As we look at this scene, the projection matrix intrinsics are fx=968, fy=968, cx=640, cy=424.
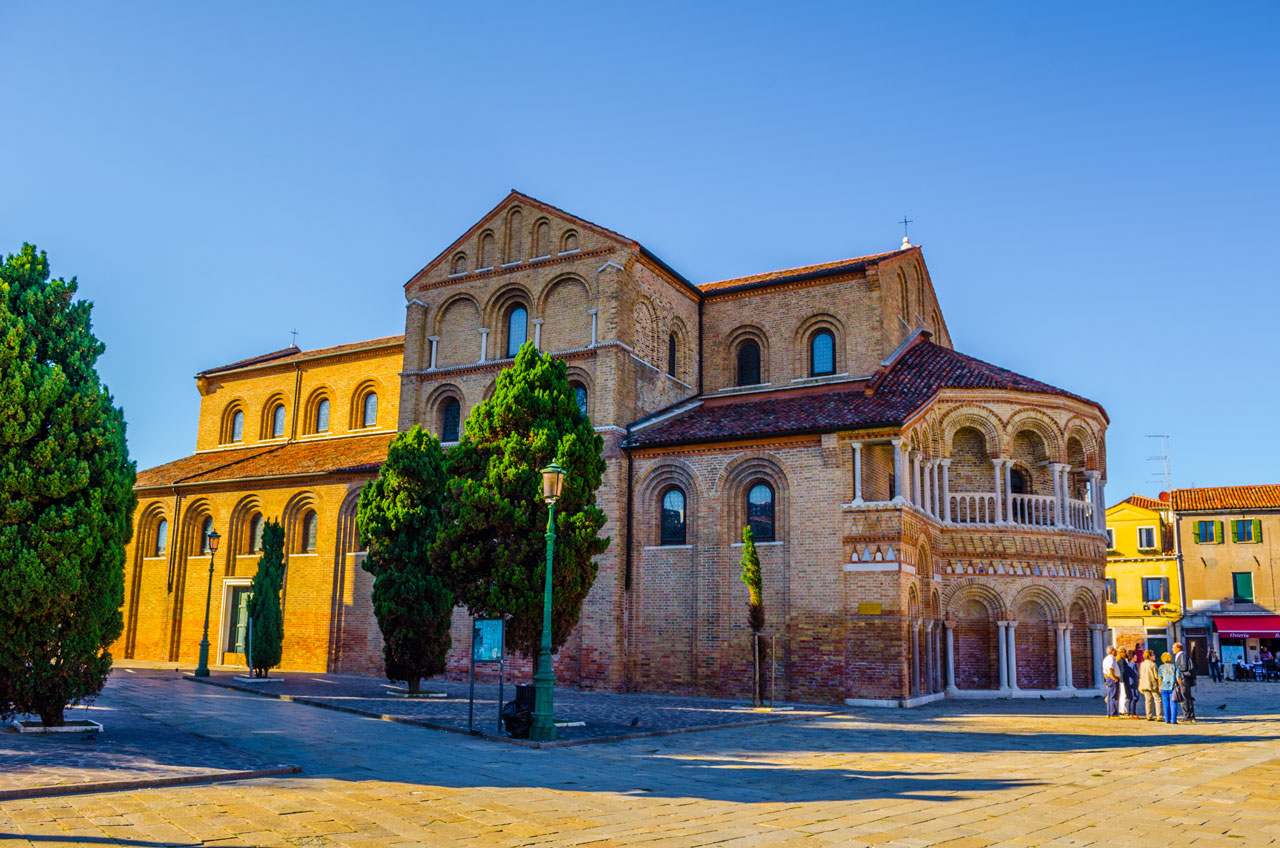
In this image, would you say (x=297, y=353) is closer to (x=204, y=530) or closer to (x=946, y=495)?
(x=204, y=530)

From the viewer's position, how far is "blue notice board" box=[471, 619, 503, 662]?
1529 cm

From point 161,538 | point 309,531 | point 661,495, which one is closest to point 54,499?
point 661,495

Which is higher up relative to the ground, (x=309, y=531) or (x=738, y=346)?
(x=738, y=346)

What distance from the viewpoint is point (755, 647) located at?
21.4 meters

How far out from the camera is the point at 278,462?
33500 millimetres

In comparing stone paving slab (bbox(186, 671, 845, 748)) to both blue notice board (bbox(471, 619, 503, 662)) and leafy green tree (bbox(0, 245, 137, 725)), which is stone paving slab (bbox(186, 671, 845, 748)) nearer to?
blue notice board (bbox(471, 619, 503, 662))

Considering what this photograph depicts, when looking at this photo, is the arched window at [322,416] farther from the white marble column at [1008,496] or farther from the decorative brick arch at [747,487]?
the white marble column at [1008,496]

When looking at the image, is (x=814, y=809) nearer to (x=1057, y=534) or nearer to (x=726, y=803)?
(x=726, y=803)

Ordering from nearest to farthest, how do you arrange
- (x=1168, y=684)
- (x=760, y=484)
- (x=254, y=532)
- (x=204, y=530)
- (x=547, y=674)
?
(x=547, y=674), (x=1168, y=684), (x=760, y=484), (x=254, y=532), (x=204, y=530)

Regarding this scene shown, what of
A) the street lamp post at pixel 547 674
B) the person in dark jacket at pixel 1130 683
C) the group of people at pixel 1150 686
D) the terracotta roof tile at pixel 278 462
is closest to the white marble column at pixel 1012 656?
the group of people at pixel 1150 686

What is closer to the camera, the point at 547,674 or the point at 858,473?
the point at 547,674

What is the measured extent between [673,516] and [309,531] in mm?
13153

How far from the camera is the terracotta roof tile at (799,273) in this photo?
27.5m

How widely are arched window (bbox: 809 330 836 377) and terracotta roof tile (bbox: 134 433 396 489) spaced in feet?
43.8
